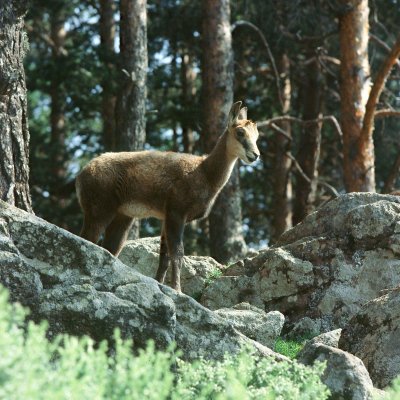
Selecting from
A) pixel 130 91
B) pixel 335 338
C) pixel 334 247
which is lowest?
pixel 335 338

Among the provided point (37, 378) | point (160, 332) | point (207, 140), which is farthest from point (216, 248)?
point (37, 378)

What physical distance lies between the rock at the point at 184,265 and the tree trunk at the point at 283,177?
9.80 m

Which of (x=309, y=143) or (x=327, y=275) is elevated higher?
(x=309, y=143)

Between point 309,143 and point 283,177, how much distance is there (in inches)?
47.3

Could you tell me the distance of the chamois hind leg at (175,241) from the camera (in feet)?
34.8

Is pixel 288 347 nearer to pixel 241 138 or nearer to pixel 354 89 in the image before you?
pixel 241 138

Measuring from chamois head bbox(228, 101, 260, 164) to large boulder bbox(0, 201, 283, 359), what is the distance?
520cm

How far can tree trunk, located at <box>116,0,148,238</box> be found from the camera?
52.1 feet

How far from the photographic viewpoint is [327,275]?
10000mm

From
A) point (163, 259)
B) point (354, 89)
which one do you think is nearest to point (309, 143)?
point (354, 89)

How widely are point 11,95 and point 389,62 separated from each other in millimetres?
8432

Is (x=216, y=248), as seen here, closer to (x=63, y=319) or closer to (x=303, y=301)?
(x=303, y=301)

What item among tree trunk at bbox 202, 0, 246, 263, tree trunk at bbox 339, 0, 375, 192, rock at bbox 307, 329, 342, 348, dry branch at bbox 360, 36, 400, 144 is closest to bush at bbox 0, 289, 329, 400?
rock at bbox 307, 329, 342, 348

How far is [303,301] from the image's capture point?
998cm
